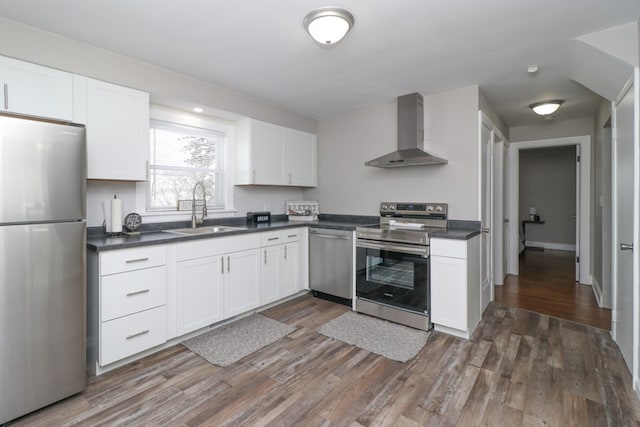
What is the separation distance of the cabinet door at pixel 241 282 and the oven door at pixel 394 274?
1.13 metres

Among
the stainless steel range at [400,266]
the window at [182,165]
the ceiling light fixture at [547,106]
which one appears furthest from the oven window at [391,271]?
the ceiling light fixture at [547,106]

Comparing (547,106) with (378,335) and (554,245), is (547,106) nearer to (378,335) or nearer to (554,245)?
(378,335)

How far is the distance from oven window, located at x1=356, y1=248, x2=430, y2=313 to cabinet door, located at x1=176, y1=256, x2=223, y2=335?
59.2 inches

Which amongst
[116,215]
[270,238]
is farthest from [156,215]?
[270,238]

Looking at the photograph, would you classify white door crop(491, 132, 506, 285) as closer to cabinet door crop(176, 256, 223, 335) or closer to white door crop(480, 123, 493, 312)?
white door crop(480, 123, 493, 312)

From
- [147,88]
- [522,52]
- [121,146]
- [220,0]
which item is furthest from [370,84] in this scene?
[121,146]

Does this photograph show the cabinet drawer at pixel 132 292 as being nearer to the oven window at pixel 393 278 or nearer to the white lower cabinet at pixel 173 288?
the white lower cabinet at pixel 173 288

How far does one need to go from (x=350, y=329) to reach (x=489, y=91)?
2960mm

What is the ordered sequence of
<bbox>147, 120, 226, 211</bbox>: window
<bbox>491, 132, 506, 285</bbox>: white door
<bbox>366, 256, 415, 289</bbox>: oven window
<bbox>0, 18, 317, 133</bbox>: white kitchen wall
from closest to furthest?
<bbox>0, 18, 317, 133</bbox>: white kitchen wall < <bbox>366, 256, 415, 289</bbox>: oven window < <bbox>147, 120, 226, 211</bbox>: window < <bbox>491, 132, 506, 285</bbox>: white door

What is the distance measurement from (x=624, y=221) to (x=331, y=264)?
2.63 metres

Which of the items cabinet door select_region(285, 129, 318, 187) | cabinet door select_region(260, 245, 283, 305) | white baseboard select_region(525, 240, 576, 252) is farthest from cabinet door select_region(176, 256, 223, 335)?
white baseboard select_region(525, 240, 576, 252)

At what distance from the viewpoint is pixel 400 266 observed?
3.06 meters

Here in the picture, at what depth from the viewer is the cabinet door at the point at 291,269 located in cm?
359

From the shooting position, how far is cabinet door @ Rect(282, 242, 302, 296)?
141 inches
